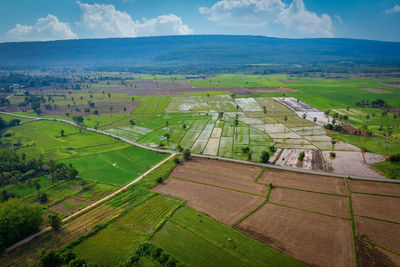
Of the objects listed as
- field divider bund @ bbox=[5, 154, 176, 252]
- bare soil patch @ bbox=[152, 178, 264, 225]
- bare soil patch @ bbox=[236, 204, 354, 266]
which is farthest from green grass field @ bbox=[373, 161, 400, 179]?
field divider bund @ bbox=[5, 154, 176, 252]

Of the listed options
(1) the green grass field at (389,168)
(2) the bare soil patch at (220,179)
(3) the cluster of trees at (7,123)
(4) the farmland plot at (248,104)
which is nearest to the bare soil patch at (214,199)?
(2) the bare soil patch at (220,179)

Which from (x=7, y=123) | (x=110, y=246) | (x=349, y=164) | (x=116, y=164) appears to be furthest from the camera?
(x=7, y=123)

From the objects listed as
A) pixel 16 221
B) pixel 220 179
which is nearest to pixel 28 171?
pixel 16 221

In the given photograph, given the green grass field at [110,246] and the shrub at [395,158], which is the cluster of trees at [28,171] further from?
the shrub at [395,158]

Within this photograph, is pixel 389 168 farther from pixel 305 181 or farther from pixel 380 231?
pixel 380 231

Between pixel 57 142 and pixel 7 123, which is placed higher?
pixel 7 123

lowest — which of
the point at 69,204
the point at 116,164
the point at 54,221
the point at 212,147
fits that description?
the point at 69,204

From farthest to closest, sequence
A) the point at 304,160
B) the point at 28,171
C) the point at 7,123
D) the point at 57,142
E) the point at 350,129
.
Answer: the point at 7,123, the point at 350,129, the point at 57,142, the point at 304,160, the point at 28,171
